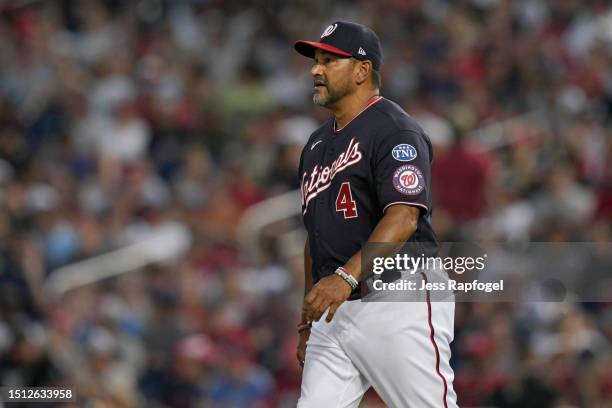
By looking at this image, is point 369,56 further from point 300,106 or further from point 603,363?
point 300,106

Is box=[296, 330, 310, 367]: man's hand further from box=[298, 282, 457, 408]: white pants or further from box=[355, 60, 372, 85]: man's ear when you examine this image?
box=[355, 60, 372, 85]: man's ear

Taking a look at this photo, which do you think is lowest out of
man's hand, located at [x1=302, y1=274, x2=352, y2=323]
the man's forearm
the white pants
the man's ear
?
the white pants

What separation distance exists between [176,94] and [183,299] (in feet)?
10.9

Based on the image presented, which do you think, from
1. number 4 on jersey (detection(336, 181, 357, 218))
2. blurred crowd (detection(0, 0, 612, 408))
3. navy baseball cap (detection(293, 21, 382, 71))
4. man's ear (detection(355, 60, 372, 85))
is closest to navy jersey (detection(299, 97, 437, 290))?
number 4 on jersey (detection(336, 181, 357, 218))

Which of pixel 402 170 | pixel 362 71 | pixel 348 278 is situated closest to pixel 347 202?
pixel 402 170

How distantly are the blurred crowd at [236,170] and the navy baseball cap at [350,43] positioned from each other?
11.8 feet

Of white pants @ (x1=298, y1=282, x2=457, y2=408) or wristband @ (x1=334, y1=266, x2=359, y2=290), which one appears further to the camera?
white pants @ (x1=298, y1=282, x2=457, y2=408)

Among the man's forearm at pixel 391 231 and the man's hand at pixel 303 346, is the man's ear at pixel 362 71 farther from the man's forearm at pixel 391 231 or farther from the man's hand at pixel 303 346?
the man's hand at pixel 303 346

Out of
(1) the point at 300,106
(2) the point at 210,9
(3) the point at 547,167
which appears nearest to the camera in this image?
(3) the point at 547,167

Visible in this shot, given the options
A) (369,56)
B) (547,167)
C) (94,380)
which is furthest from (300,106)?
(369,56)

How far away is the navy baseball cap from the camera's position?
5191 mm

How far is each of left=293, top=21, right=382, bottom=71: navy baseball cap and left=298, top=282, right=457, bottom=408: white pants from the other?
3.31 feet

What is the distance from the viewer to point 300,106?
1238 cm

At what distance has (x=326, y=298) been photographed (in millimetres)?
4754
